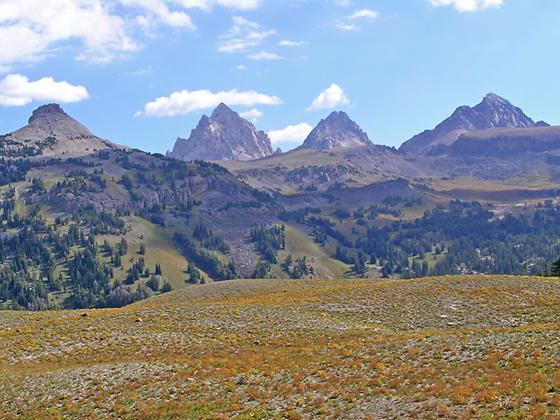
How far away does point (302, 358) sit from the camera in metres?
40.1

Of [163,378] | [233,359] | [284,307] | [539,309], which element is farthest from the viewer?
[284,307]

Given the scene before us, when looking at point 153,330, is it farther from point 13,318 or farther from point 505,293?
point 505,293

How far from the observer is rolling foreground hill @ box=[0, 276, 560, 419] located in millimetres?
27812

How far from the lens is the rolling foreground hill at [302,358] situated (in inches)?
1095

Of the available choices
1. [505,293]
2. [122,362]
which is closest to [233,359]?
[122,362]

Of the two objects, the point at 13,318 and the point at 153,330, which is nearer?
the point at 153,330

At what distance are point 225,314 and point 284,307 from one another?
9276 mm

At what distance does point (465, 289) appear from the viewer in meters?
66.5

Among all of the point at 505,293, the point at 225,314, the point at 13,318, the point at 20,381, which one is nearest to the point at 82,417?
the point at 20,381

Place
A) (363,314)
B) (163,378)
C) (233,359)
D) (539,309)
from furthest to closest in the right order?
(363,314) → (539,309) → (233,359) → (163,378)

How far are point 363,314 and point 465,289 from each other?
64.1 ft

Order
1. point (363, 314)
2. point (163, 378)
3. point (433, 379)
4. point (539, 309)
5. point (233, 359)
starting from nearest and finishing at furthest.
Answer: point (433, 379) → point (163, 378) → point (233, 359) → point (539, 309) → point (363, 314)

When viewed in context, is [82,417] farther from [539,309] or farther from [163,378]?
[539,309]

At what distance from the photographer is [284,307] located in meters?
64.6
